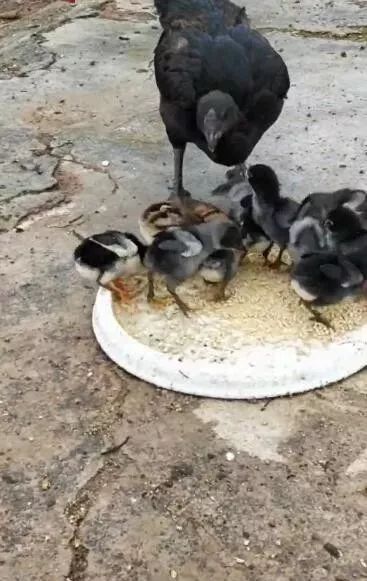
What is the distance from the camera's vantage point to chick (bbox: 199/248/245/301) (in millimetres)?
2822

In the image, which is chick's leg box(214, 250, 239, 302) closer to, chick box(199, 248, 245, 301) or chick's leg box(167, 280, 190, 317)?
chick box(199, 248, 245, 301)

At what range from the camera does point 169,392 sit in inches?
104

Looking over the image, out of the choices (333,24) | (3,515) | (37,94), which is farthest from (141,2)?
(3,515)

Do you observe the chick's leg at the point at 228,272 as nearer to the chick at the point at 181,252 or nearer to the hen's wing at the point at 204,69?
the chick at the point at 181,252

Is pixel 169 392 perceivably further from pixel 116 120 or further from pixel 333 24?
pixel 333 24

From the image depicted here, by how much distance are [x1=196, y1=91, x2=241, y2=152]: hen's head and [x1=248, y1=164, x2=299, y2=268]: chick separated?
19cm

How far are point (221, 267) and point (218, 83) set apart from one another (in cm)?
81

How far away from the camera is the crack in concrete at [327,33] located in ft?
17.8

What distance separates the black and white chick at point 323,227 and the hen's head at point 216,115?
0.45 meters

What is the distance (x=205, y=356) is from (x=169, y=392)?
0.15 meters

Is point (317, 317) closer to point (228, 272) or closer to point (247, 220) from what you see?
point (228, 272)

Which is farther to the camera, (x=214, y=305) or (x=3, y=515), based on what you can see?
(x=214, y=305)

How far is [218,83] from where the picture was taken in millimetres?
3268

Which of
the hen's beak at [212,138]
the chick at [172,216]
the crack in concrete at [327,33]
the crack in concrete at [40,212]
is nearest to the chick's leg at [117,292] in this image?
the chick at [172,216]
